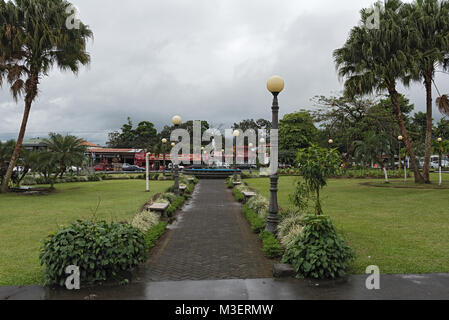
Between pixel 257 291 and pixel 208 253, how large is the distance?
1976mm

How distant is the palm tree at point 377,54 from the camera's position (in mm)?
16516

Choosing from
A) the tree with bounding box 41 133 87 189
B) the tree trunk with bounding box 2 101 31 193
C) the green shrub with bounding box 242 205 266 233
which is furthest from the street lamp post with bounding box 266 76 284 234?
the tree trunk with bounding box 2 101 31 193

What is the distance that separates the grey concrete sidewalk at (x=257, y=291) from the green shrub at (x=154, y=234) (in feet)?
6.00

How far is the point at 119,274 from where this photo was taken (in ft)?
15.0

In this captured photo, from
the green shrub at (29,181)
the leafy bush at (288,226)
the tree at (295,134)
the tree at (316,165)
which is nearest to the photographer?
the tree at (316,165)

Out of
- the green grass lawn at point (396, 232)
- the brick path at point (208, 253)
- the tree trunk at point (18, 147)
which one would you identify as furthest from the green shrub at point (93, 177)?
the green grass lawn at point (396, 232)

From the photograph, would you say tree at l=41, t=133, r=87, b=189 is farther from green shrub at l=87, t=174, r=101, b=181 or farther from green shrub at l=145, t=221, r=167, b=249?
green shrub at l=145, t=221, r=167, b=249

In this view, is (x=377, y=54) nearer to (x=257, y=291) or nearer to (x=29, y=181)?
(x=257, y=291)

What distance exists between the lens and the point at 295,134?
47812 millimetres

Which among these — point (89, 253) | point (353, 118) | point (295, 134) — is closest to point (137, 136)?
point (295, 134)

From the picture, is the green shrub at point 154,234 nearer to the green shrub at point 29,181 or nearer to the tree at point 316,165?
the tree at point 316,165

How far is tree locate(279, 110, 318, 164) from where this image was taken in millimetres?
46969
